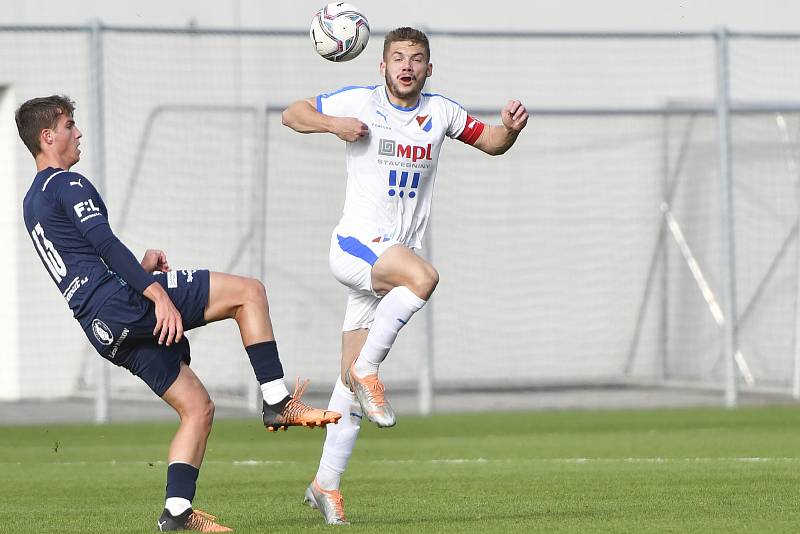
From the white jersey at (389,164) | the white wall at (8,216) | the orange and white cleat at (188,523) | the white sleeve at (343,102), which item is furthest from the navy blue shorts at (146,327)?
the white wall at (8,216)

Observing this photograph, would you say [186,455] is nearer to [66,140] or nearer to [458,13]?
[66,140]

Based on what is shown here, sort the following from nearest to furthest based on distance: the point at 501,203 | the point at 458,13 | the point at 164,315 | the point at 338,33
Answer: the point at 164,315 < the point at 338,33 < the point at 501,203 < the point at 458,13

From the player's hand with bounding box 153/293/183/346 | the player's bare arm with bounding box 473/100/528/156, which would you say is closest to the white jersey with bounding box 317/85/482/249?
the player's bare arm with bounding box 473/100/528/156

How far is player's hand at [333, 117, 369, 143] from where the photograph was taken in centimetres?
734

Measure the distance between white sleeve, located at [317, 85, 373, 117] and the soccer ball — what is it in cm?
31

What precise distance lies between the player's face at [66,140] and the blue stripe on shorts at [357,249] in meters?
1.46

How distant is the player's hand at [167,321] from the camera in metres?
6.34

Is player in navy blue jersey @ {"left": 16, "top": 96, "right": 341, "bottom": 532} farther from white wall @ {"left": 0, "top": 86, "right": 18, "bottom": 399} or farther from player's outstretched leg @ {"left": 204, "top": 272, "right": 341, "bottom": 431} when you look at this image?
white wall @ {"left": 0, "top": 86, "right": 18, "bottom": 399}

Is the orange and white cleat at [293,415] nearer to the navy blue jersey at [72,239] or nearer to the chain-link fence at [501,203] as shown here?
the navy blue jersey at [72,239]

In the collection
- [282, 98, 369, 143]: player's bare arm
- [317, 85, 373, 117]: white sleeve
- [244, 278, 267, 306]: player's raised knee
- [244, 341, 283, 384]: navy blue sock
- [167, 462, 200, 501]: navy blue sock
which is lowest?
[167, 462, 200, 501]: navy blue sock

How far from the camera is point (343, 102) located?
7.72 meters

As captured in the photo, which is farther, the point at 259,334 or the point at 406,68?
the point at 406,68

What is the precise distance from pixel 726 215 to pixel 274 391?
9478mm

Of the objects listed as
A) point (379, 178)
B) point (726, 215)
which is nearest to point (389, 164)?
point (379, 178)
